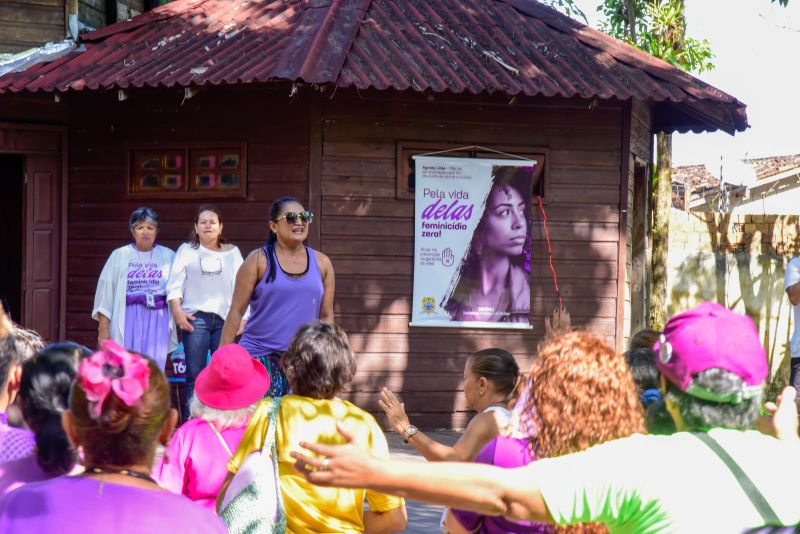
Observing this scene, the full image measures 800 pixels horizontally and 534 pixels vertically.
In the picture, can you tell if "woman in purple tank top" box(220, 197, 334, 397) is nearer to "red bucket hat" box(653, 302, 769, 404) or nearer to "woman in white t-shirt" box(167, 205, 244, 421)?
"woman in white t-shirt" box(167, 205, 244, 421)

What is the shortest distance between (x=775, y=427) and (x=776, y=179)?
1173 inches

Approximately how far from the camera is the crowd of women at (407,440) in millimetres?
2355

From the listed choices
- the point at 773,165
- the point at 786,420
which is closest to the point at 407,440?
the point at 786,420

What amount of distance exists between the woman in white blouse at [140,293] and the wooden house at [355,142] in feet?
5.84

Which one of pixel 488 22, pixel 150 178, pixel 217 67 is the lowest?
pixel 150 178

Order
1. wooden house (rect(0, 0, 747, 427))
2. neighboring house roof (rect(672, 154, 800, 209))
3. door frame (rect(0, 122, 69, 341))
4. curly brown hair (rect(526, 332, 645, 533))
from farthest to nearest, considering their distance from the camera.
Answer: neighboring house roof (rect(672, 154, 800, 209)), door frame (rect(0, 122, 69, 341)), wooden house (rect(0, 0, 747, 427)), curly brown hair (rect(526, 332, 645, 533))

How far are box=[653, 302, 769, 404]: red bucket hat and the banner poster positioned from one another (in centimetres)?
815

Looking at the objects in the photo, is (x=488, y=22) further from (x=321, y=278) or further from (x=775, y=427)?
(x=775, y=427)

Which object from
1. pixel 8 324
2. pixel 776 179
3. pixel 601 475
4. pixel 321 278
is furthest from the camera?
pixel 776 179

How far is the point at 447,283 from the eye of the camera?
1073 centimetres

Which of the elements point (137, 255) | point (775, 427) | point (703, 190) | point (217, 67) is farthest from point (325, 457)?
point (703, 190)

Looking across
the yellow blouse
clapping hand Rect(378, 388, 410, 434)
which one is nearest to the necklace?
the yellow blouse

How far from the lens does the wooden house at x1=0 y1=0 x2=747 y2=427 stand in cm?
1042

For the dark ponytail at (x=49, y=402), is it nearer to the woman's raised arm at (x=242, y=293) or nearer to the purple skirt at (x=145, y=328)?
the woman's raised arm at (x=242, y=293)
